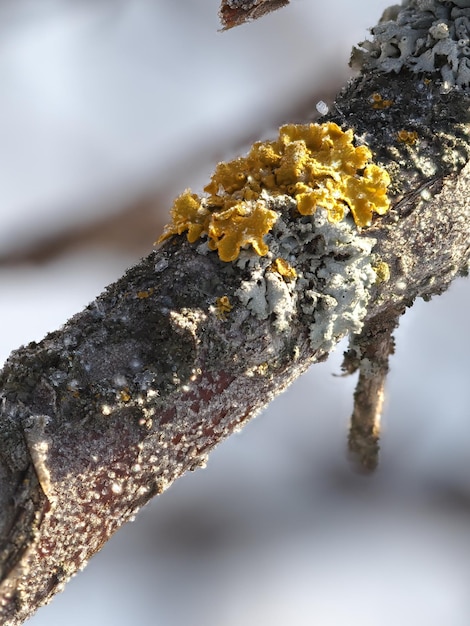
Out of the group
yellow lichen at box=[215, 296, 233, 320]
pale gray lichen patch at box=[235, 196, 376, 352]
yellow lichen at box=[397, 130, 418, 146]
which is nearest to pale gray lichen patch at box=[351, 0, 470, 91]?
yellow lichen at box=[397, 130, 418, 146]

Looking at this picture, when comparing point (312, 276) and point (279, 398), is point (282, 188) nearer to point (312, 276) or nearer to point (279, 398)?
point (312, 276)

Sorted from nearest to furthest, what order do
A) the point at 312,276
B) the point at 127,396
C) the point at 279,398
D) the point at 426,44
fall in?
the point at 127,396, the point at 312,276, the point at 426,44, the point at 279,398

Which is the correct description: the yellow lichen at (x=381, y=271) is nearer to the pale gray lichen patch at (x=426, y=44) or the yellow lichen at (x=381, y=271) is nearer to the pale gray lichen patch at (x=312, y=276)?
the pale gray lichen patch at (x=312, y=276)

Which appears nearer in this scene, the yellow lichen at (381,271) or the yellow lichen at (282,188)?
the yellow lichen at (282,188)

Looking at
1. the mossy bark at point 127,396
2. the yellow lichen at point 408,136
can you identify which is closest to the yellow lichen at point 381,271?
the mossy bark at point 127,396

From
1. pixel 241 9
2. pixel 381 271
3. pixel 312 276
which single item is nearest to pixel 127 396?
pixel 312 276

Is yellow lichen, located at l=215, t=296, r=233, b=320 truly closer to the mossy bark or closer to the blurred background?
the mossy bark
